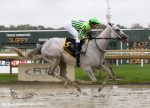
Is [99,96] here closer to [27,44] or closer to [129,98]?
[129,98]

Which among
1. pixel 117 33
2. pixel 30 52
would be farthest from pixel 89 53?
pixel 30 52

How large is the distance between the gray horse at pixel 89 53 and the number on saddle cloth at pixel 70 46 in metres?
0.11

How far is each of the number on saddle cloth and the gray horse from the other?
0.11 metres

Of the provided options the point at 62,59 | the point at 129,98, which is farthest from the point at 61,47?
the point at 129,98

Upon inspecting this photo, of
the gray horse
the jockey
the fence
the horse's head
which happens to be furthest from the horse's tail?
the fence

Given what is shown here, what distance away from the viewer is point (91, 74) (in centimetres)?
1409

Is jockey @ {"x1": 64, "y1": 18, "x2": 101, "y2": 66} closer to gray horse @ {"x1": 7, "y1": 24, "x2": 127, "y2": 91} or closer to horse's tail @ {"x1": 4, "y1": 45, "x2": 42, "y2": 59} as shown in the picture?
gray horse @ {"x1": 7, "y1": 24, "x2": 127, "y2": 91}

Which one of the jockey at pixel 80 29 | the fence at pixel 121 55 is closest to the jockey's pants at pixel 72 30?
the jockey at pixel 80 29

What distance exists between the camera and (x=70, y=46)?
47.5 ft

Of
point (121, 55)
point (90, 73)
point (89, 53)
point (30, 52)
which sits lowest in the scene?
point (121, 55)

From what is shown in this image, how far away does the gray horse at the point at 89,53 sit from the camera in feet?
46.4

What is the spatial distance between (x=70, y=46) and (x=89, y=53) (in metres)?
0.56

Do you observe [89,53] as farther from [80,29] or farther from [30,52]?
[30,52]

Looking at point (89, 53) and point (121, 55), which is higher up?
point (89, 53)
